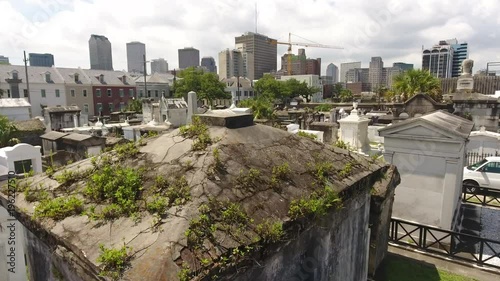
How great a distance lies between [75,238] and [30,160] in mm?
10959

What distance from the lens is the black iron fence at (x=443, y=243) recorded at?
9211 mm

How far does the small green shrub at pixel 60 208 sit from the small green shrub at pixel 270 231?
192 centimetres

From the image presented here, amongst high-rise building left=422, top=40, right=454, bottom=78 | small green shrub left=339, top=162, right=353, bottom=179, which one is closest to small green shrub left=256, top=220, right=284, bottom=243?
small green shrub left=339, top=162, right=353, bottom=179

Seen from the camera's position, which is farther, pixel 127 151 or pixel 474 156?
pixel 474 156

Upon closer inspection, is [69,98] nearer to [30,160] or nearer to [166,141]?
[30,160]

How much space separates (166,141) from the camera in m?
4.69

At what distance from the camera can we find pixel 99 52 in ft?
419

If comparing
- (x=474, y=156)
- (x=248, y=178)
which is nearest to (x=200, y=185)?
(x=248, y=178)

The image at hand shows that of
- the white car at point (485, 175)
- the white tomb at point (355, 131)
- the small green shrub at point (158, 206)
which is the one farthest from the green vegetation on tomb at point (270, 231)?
the white car at point (485, 175)

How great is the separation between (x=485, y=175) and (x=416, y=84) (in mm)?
18541

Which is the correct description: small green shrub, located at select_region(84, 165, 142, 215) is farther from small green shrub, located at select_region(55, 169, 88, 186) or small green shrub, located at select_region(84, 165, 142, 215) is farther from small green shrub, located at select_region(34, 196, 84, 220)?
small green shrub, located at select_region(55, 169, 88, 186)

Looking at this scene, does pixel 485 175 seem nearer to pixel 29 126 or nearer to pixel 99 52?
pixel 29 126

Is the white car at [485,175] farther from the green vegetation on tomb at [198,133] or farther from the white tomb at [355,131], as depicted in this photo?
the green vegetation on tomb at [198,133]

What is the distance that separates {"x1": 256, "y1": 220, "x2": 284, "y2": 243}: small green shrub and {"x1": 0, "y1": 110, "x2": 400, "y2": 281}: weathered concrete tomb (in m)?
0.01
